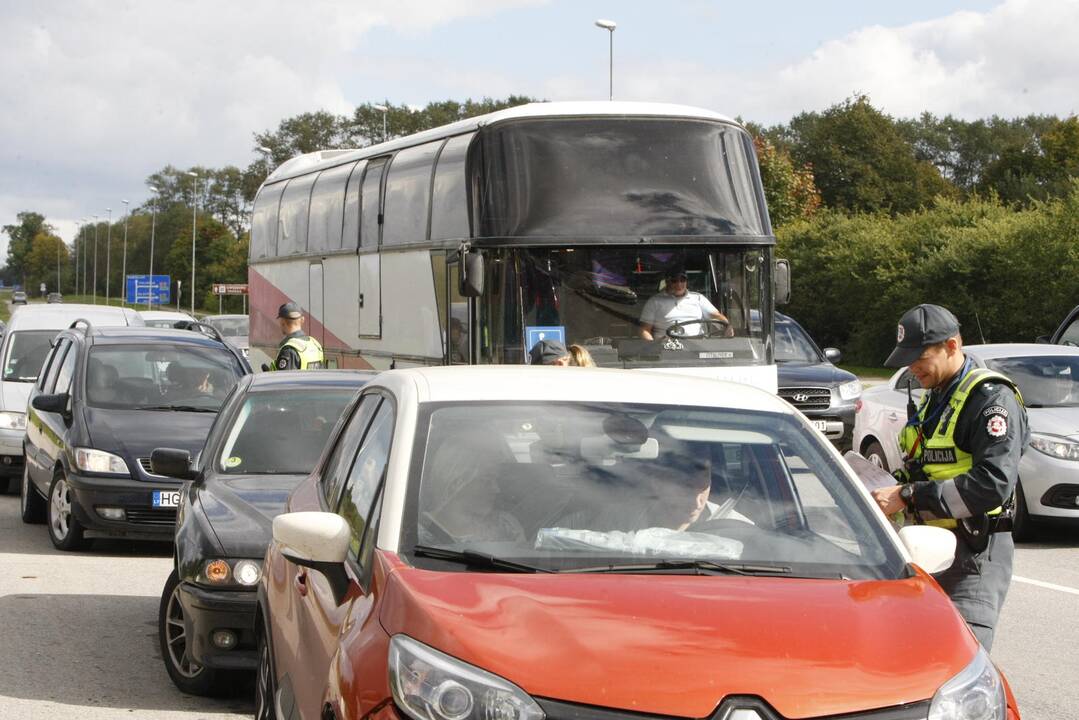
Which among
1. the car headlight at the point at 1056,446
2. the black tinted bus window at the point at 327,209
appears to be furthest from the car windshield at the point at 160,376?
the car headlight at the point at 1056,446

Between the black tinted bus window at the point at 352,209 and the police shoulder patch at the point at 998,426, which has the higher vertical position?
the black tinted bus window at the point at 352,209

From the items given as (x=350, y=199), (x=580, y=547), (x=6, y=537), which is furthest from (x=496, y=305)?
(x=580, y=547)

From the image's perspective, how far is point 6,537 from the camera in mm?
12914

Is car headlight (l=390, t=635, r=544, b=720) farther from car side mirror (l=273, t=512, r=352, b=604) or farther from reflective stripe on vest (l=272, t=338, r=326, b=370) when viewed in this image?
reflective stripe on vest (l=272, t=338, r=326, b=370)

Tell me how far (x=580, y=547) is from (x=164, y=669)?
444 centimetres

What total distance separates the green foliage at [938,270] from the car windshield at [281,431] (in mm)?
23514

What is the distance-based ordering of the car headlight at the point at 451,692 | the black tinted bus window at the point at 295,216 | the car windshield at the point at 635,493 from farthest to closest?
the black tinted bus window at the point at 295,216 < the car windshield at the point at 635,493 < the car headlight at the point at 451,692

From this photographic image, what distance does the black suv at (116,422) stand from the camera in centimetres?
1139

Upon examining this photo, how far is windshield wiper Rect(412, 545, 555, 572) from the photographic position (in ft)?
13.2

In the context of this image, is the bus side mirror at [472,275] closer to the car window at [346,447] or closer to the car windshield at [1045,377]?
the car windshield at [1045,377]

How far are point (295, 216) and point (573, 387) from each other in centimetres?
1720

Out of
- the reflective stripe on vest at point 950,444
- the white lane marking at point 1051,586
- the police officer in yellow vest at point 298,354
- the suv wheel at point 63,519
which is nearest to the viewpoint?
the reflective stripe on vest at point 950,444

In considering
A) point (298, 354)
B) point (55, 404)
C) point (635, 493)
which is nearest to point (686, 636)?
point (635, 493)

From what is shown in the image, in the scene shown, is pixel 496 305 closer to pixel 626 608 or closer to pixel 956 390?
pixel 956 390
